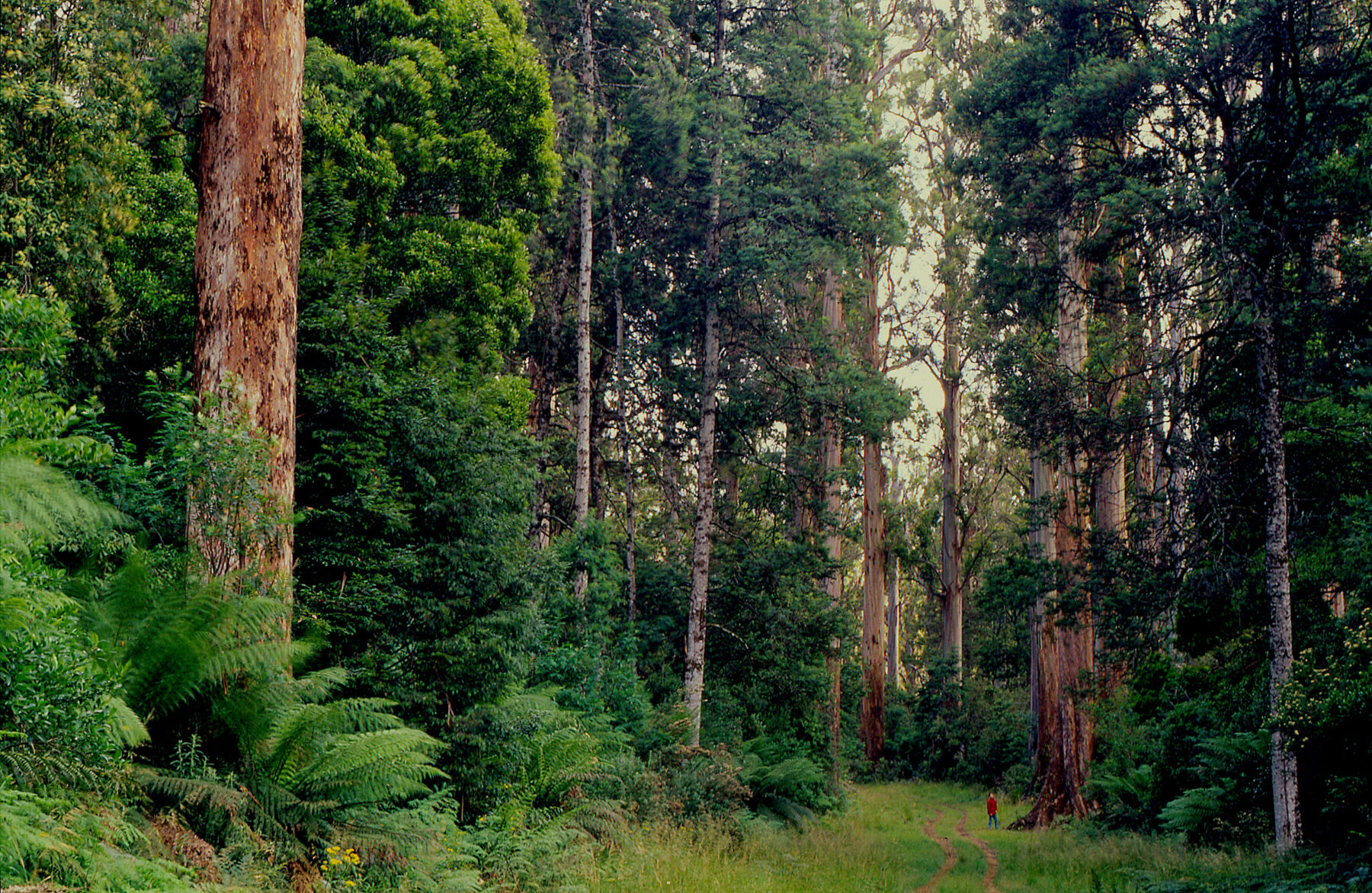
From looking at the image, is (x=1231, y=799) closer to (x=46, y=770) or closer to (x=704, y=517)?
(x=704, y=517)

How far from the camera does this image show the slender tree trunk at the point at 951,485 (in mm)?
32344

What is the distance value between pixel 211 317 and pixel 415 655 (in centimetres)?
374

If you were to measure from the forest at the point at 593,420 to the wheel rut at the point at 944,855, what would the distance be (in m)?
0.69

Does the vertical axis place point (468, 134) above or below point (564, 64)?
below

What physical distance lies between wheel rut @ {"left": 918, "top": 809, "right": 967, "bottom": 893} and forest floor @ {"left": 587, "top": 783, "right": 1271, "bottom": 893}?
0.13ft

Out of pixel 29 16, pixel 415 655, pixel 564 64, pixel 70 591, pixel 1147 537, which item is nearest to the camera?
pixel 70 591

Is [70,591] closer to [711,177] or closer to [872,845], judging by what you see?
[872,845]

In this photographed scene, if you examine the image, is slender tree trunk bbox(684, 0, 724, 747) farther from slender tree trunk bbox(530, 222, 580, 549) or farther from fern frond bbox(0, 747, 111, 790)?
fern frond bbox(0, 747, 111, 790)

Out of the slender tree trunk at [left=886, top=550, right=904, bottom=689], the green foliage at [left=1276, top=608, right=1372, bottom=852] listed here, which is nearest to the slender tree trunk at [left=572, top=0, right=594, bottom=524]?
the green foliage at [left=1276, top=608, right=1372, bottom=852]

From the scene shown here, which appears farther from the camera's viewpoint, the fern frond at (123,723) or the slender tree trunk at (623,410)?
the slender tree trunk at (623,410)

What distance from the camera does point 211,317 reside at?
23.7 ft

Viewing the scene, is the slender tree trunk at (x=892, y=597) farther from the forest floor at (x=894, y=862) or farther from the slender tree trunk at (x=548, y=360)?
the forest floor at (x=894, y=862)

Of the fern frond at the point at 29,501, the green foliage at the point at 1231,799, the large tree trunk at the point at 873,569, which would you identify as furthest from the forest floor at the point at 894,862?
the large tree trunk at the point at 873,569

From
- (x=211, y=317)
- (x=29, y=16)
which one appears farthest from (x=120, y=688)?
(x=29, y=16)
